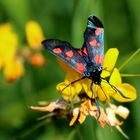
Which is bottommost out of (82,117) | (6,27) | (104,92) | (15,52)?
(15,52)

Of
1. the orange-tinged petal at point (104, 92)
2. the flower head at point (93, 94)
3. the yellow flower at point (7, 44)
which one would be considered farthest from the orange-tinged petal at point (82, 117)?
the yellow flower at point (7, 44)

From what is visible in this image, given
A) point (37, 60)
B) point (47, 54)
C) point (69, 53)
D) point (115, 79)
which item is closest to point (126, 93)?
point (115, 79)

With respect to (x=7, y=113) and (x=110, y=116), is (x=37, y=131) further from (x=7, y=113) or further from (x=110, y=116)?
(x=110, y=116)

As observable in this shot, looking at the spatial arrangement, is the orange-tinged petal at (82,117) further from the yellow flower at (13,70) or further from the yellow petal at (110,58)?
the yellow flower at (13,70)

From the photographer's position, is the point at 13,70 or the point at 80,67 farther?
the point at 13,70

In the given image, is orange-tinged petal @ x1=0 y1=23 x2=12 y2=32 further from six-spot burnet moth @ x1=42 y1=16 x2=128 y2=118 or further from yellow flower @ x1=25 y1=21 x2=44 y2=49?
six-spot burnet moth @ x1=42 y1=16 x2=128 y2=118

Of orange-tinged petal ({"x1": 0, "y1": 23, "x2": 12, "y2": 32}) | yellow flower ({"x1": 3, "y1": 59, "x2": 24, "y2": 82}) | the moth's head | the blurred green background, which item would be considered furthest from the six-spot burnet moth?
orange-tinged petal ({"x1": 0, "y1": 23, "x2": 12, "y2": 32})

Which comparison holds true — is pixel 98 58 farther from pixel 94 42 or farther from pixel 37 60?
pixel 37 60

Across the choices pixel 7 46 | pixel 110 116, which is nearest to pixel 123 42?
pixel 7 46
